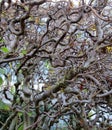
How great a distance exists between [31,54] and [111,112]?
1551mm

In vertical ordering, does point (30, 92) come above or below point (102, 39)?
below

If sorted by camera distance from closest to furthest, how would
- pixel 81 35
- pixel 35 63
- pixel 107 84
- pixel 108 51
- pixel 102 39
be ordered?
pixel 102 39
pixel 107 84
pixel 108 51
pixel 35 63
pixel 81 35

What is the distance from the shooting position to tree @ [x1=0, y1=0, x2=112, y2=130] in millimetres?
3836

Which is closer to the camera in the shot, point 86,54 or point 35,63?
point 86,54

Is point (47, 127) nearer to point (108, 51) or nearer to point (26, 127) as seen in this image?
point (26, 127)

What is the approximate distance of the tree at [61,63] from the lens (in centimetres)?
384

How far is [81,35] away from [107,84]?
166 cm

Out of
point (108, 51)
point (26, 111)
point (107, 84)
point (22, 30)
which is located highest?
point (22, 30)

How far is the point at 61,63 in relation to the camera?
4262mm

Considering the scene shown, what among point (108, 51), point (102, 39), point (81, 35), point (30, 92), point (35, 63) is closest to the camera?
point (102, 39)

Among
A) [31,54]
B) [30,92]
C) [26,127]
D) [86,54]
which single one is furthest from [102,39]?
[26,127]

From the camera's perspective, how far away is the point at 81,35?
218 inches

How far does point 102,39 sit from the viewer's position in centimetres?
376

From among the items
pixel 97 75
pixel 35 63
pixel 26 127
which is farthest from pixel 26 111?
pixel 97 75
